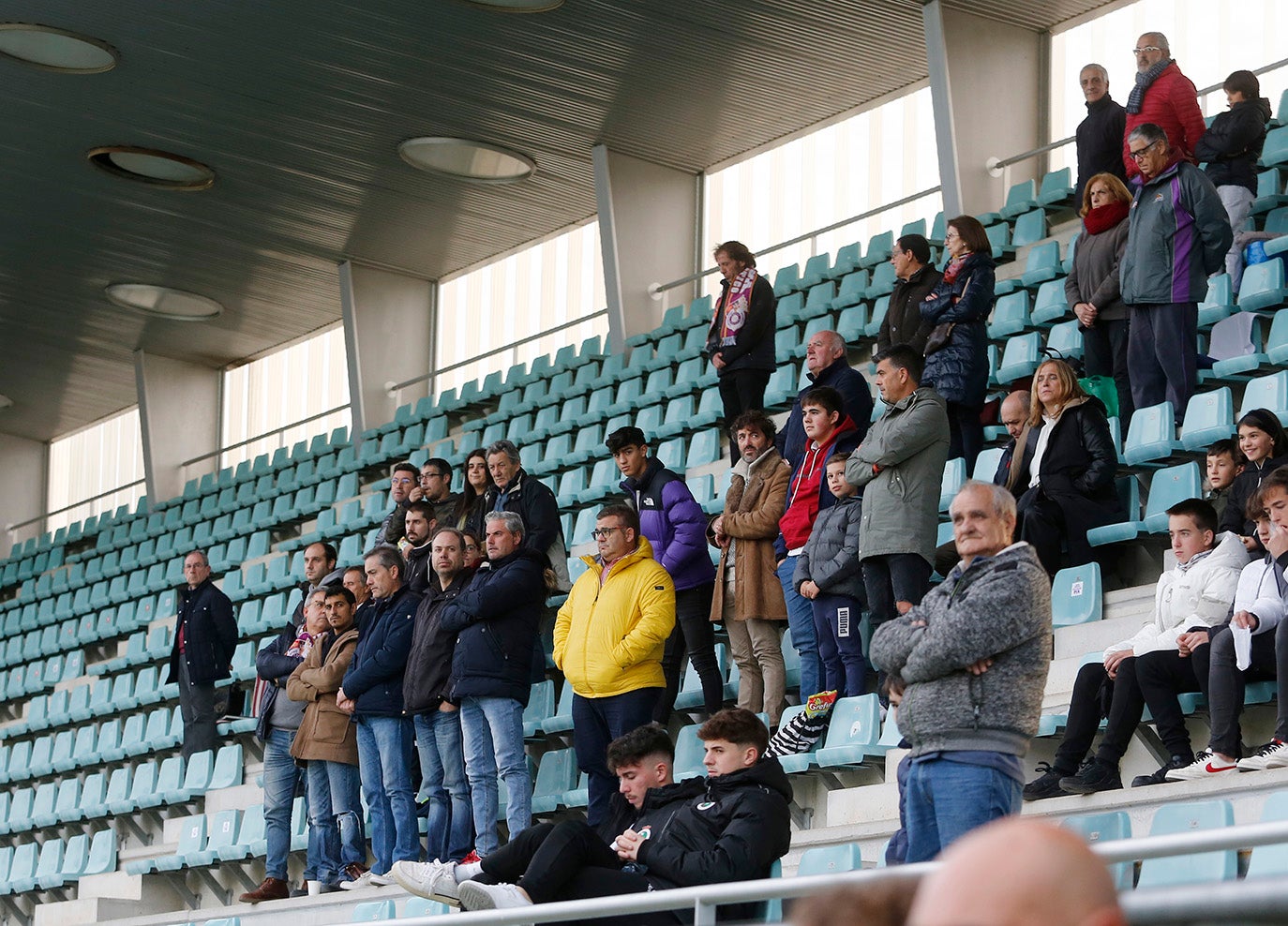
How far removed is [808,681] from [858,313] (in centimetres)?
406

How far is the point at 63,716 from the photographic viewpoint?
13422 mm

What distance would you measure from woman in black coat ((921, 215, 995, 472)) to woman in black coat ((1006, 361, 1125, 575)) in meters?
1.02

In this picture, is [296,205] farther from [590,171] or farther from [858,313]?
[858,313]

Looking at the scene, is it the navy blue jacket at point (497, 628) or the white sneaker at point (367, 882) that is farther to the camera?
the white sneaker at point (367, 882)

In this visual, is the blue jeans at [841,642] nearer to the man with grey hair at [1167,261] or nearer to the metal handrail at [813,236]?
the man with grey hair at [1167,261]

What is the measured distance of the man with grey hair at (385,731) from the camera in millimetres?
7453

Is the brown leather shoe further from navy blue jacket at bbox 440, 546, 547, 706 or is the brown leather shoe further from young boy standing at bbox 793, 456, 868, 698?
young boy standing at bbox 793, 456, 868, 698

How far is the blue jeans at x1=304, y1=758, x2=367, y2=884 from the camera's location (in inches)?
311

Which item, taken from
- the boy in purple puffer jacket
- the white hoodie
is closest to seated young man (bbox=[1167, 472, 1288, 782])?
the white hoodie

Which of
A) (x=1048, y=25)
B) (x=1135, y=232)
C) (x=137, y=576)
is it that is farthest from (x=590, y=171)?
(x=1135, y=232)

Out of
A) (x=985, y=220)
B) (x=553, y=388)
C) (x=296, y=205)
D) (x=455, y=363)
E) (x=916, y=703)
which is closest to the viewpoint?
(x=916, y=703)

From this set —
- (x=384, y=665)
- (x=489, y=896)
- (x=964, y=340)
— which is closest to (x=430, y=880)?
(x=489, y=896)

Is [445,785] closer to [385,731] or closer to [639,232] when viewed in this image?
[385,731]

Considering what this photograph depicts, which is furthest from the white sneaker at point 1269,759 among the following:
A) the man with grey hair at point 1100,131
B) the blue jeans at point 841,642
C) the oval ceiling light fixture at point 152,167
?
the oval ceiling light fixture at point 152,167
